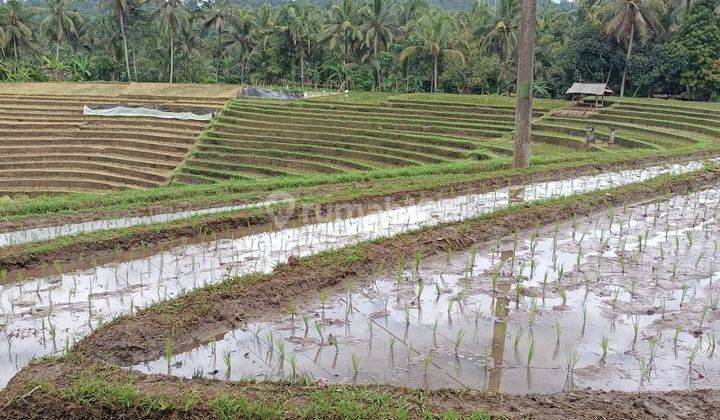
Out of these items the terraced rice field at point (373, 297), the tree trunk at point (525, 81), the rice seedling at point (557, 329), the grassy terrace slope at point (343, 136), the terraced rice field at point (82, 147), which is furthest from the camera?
the terraced rice field at point (82, 147)

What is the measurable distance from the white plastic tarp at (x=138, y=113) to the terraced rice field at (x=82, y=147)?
1.26ft

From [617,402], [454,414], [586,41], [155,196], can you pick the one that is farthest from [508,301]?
[586,41]

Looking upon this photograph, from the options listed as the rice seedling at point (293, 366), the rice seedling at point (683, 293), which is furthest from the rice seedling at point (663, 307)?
the rice seedling at point (293, 366)

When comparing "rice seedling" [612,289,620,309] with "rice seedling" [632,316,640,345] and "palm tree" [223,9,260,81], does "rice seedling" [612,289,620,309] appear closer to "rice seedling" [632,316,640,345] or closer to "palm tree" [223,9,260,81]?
"rice seedling" [632,316,640,345]

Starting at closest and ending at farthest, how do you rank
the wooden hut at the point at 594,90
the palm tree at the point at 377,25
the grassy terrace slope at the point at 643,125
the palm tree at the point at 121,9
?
the grassy terrace slope at the point at 643,125 < the wooden hut at the point at 594,90 < the palm tree at the point at 377,25 < the palm tree at the point at 121,9

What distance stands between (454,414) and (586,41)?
2953 cm

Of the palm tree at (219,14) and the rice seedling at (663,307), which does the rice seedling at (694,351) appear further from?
the palm tree at (219,14)

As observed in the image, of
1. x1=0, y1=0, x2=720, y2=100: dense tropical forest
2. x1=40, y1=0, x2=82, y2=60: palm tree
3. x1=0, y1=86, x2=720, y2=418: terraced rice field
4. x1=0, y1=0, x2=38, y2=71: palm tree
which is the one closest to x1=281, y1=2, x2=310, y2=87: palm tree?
x1=0, y1=0, x2=720, y2=100: dense tropical forest

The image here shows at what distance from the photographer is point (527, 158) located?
1316 centimetres

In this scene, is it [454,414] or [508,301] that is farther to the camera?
[508,301]

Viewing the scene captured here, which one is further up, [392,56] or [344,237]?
[392,56]

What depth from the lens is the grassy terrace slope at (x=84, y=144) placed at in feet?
65.7

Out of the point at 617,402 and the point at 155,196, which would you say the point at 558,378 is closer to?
the point at 617,402

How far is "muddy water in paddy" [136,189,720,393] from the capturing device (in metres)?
4.36
